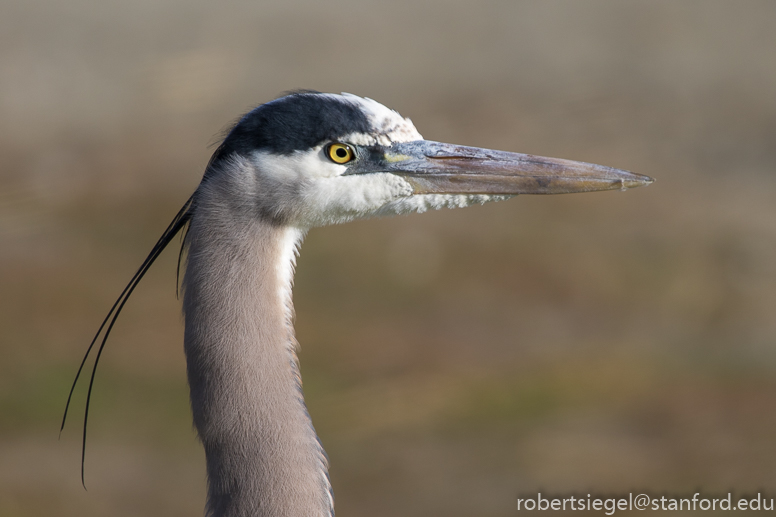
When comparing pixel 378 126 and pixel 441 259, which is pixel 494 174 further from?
pixel 441 259

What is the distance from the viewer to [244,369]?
182 centimetres

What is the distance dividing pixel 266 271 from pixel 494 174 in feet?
2.29

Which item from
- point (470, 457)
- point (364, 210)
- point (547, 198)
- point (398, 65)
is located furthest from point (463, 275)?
point (364, 210)

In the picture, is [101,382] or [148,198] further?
[148,198]

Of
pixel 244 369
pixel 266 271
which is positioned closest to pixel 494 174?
pixel 266 271

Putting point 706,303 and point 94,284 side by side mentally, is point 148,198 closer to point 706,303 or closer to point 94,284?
point 94,284

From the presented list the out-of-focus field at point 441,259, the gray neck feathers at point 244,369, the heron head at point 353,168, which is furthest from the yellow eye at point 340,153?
the out-of-focus field at point 441,259

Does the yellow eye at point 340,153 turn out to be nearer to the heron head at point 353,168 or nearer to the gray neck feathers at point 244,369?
the heron head at point 353,168

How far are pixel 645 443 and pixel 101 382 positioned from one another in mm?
4464

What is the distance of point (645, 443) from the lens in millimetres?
5852

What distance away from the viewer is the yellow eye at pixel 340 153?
1922 millimetres

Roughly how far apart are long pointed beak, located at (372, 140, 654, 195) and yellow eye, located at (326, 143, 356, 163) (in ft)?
0.42

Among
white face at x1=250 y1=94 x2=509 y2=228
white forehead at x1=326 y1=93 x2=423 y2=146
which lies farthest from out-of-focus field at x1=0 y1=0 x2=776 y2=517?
white forehead at x1=326 y1=93 x2=423 y2=146

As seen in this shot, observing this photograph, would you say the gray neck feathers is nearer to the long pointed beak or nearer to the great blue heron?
the great blue heron
